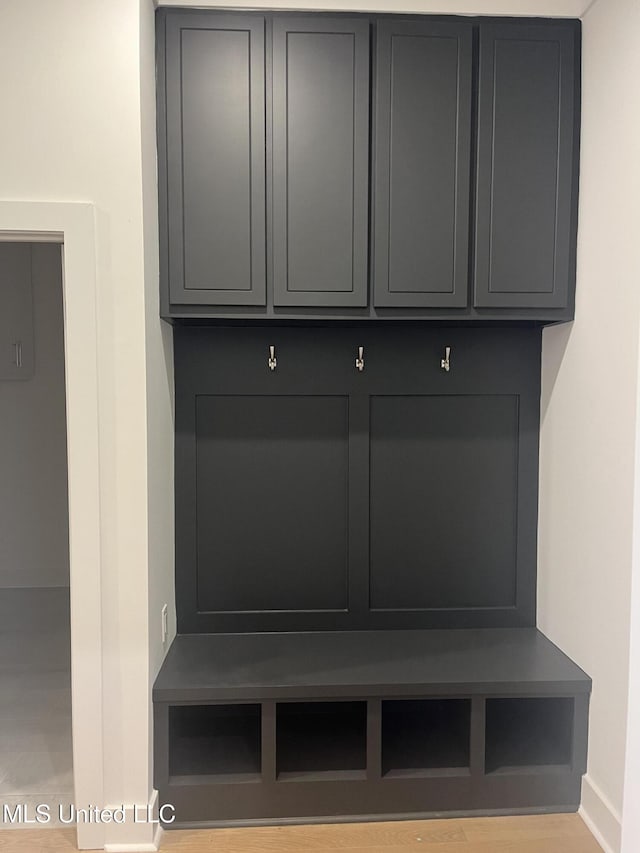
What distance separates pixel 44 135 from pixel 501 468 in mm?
1981

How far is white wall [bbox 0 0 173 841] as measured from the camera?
175cm

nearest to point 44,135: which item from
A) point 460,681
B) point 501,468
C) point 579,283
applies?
point 579,283

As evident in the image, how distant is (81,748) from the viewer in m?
1.82

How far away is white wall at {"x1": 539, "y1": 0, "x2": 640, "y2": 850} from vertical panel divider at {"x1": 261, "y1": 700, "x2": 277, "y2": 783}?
1.05 metres

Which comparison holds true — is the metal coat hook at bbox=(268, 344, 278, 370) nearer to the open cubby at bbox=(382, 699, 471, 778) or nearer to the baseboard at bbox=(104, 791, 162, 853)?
the open cubby at bbox=(382, 699, 471, 778)

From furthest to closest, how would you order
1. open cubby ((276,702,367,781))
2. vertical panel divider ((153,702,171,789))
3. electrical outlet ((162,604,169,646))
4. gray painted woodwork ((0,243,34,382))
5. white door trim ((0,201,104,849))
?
gray painted woodwork ((0,243,34,382)) → electrical outlet ((162,604,169,646)) → open cubby ((276,702,367,781)) → vertical panel divider ((153,702,171,789)) → white door trim ((0,201,104,849))

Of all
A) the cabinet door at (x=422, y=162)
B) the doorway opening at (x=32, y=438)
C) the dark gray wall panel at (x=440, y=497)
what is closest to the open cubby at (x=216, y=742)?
the dark gray wall panel at (x=440, y=497)

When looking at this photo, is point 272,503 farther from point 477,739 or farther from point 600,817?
point 600,817

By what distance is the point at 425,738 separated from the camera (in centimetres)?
219

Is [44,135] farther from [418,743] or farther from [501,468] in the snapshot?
[418,743]


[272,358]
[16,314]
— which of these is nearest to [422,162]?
Answer: [272,358]

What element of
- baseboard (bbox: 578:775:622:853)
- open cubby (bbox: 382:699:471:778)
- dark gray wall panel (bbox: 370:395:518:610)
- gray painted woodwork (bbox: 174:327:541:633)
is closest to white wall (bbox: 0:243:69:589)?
gray painted woodwork (bbox: 174:327:541:633)

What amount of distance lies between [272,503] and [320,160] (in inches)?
50.2

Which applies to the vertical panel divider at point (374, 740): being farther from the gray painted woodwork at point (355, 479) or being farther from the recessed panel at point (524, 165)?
the recessed panel at point (524, 165)
